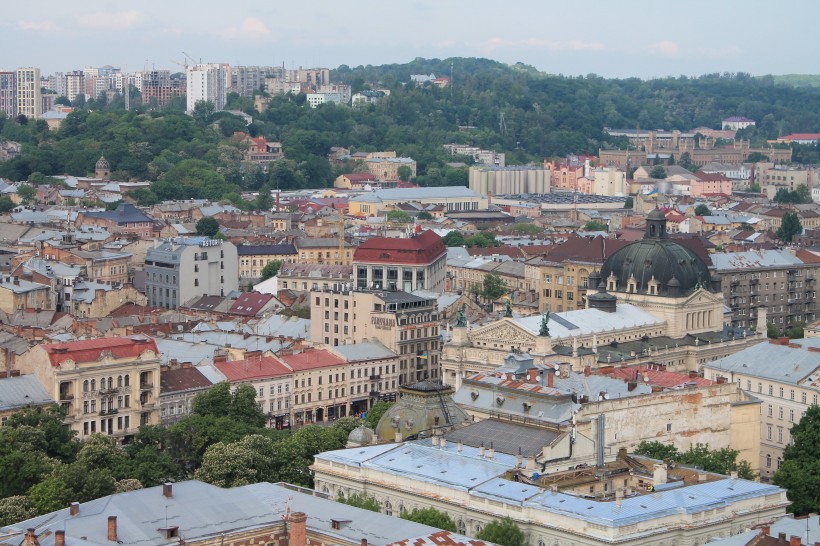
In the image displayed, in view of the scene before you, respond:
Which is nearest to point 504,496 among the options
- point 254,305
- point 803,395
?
point 803,395

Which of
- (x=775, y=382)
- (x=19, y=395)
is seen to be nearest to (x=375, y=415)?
(x=19, y=395)

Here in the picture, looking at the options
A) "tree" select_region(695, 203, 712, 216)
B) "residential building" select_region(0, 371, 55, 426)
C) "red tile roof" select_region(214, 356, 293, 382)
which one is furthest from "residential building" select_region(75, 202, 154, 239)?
"residential building" select_region(0, 371, 55, 426)

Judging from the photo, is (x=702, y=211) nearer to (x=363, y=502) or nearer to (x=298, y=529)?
(x=363, y=502)

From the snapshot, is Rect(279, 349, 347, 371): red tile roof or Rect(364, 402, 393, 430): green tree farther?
Rect(279, 349, 347, 371): red tile roof

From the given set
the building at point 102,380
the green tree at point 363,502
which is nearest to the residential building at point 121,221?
the building at point 102,380

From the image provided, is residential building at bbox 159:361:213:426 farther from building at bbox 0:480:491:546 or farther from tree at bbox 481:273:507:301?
tree at bbox 481:273:507:301

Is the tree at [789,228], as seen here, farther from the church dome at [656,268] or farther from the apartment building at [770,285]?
the church dome at [656,268]

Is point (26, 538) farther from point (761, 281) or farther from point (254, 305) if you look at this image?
point (761, 281)
